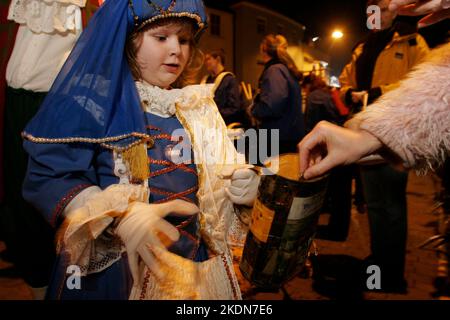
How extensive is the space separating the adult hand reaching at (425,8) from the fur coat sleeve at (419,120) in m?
0.21

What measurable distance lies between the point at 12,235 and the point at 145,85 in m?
1.10

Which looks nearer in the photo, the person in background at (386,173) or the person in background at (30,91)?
the person in background at (30,91)

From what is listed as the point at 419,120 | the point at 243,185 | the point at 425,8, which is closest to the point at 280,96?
the point at 425,8

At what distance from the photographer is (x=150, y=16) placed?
123 centimetres

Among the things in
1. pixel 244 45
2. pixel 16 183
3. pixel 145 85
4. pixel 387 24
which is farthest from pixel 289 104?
pixel 244 45

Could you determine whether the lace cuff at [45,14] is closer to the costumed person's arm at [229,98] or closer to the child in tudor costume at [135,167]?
the child in tudor costume at [135,167]

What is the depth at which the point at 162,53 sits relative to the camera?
1.31m

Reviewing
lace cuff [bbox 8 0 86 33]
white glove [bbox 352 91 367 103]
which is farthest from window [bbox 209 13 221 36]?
lace cuff [bbox 8 0 86 33]

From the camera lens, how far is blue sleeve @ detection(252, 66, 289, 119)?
Answer: 11.0 feet

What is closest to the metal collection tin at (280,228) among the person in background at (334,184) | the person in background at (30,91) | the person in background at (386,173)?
the person in background at (30,91)

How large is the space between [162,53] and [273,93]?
2211 millimetres

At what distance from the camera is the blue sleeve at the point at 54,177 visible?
3.44 feet
